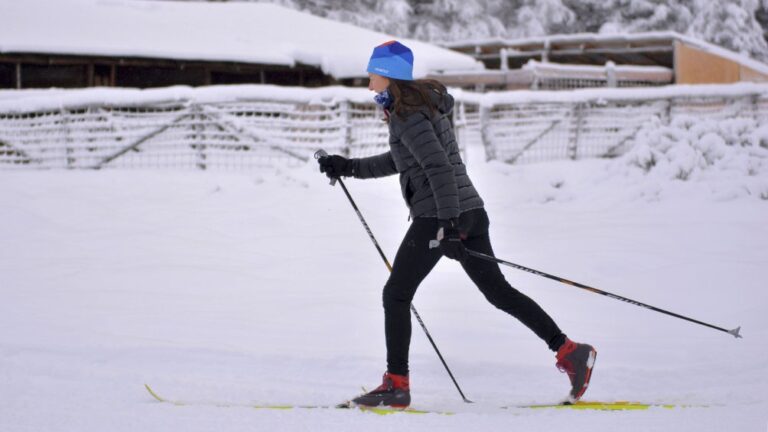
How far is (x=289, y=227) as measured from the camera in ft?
33.2

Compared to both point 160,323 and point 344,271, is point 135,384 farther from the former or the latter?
point 344,271

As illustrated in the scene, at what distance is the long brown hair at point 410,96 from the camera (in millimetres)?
4027

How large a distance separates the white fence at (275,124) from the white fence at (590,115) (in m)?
0.02

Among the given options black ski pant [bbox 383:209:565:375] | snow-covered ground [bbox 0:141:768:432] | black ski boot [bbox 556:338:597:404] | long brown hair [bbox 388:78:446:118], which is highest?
long brown hair [bbox 388:78:446:118]

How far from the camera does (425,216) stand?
416 centimetres

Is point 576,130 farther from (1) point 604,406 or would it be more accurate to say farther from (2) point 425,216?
(2) point 425,216

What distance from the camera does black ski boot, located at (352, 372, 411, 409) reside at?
4309 mm

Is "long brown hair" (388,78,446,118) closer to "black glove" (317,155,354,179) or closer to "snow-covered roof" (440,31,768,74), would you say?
"black glove" (317,155,354,179)

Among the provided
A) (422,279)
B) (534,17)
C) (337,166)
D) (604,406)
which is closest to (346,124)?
(337,166)

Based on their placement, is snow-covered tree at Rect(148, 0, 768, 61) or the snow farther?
snow-covered tree at Rect(148, 0, 768, 61)

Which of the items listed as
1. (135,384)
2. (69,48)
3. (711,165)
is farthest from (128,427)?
(69,48)

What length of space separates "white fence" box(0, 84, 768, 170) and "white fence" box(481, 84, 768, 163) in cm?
2

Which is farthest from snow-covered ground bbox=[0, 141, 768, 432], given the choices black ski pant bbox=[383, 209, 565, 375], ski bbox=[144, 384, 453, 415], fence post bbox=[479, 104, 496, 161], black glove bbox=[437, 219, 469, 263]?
fence post bbox=[479, 104, 496, 161]

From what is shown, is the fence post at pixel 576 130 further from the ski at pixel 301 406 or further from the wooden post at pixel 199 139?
the ski at pixel 301 406
